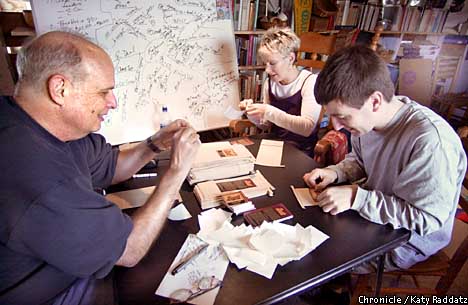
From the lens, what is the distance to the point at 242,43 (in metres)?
2.46

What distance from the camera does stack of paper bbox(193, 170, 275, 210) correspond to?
3.31 feet

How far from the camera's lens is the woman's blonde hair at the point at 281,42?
1.65 metres

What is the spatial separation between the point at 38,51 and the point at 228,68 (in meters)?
1.41

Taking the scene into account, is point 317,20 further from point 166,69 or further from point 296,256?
point 296,256

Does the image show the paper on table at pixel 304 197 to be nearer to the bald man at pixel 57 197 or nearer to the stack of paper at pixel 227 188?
the stack of paper at pixel 227 188

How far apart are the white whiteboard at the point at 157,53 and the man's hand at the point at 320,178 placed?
967mm

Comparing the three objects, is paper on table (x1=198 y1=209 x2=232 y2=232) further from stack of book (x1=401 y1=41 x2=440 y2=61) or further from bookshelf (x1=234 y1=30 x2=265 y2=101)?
stack of book (x1=401 y1=41 x2=440 y2=61)

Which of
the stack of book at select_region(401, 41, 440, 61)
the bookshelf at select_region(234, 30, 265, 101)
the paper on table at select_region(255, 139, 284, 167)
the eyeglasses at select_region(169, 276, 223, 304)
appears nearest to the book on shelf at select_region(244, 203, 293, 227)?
the eyeglasses at select_region(169, 276, 223, 304)

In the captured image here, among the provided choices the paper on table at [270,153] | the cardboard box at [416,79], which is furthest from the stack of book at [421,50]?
the paper on table at [270,153]

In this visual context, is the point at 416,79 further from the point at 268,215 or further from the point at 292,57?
the point at 268,215

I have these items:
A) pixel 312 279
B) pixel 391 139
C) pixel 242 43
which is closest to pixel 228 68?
pixel 242 43

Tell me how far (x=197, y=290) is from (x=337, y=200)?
0.54 metres

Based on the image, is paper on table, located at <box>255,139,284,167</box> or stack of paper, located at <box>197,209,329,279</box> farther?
paper on table, located at <box>255,139,284,167</box>

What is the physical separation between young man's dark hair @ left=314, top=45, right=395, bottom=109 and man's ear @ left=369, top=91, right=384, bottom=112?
0.04 ft
